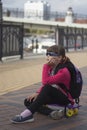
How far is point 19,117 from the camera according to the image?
5383 mm

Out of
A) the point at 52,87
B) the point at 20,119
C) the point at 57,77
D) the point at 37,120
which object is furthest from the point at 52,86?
the point at 20,119

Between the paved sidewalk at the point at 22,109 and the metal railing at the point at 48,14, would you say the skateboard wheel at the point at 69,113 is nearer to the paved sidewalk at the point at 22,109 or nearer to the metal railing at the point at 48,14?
the paved sidewalk at the point at 22,109

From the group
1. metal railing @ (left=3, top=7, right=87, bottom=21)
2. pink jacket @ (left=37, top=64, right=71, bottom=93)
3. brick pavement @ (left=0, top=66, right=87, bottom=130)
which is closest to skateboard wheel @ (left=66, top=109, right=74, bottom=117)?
brick pavement @ (left=0, top=66, right=87, bottom=130)

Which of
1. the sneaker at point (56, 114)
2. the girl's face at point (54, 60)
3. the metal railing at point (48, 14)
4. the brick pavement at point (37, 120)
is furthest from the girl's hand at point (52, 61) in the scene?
the metal railing at point (48, 14)

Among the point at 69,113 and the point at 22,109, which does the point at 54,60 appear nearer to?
the point at 69,113

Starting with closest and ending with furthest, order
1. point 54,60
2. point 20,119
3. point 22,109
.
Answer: point 20,119 → point 54,60 → point 22,109

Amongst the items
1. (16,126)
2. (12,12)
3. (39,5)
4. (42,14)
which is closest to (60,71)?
(16,126)

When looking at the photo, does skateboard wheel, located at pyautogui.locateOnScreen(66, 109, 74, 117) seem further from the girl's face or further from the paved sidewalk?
the girl's face

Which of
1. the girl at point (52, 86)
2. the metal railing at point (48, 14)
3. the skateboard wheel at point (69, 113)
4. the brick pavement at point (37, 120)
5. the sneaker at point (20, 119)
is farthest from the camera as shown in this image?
the metal railing at point (48, 14)

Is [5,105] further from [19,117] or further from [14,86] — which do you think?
[14,86]

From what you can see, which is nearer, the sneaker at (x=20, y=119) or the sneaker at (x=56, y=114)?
the sneaker at (x=20, y=119)

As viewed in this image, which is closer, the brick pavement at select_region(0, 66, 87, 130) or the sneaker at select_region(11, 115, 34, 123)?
the brick pavement at select_region(0, 66, 87, 130)

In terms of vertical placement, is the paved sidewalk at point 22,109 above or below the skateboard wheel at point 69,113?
below

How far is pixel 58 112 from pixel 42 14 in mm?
58508
